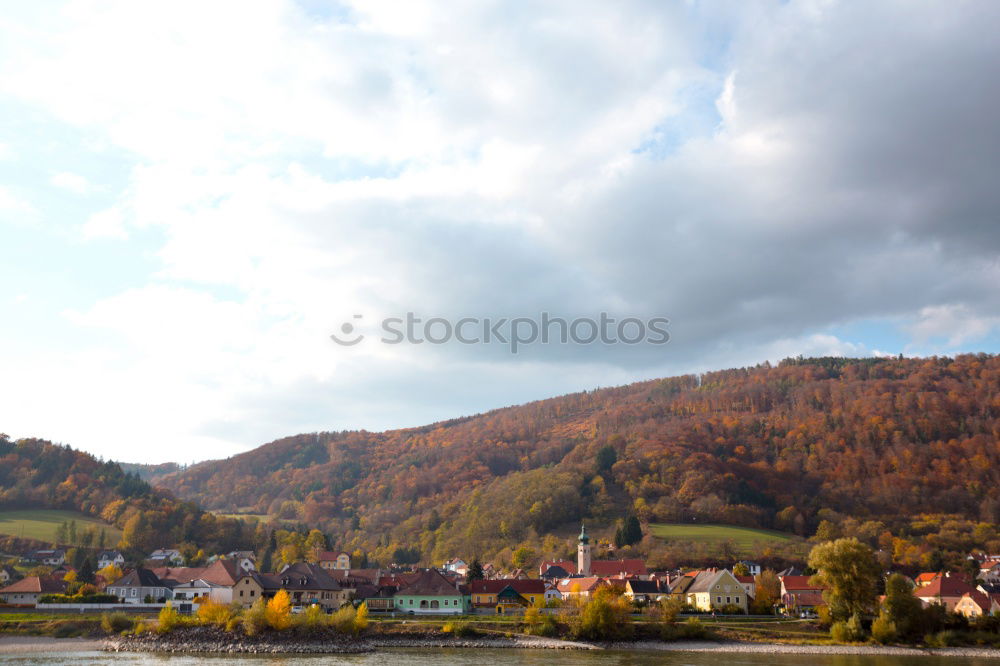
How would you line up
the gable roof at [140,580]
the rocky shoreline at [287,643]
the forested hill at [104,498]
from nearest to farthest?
the rocky shoreline at [287,643] → the gable roof at [140,580] → the forested hill at [104,498]

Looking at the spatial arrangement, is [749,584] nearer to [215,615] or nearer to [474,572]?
[474,572]

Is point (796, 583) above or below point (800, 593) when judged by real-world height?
above

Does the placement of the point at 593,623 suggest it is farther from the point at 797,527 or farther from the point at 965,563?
the point at 797,527

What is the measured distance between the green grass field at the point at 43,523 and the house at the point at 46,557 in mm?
6804

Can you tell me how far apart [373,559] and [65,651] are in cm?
7828

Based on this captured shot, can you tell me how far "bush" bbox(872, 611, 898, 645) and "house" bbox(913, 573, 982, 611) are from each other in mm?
17347

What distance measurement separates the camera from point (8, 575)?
7869cm

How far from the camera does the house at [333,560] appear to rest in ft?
331

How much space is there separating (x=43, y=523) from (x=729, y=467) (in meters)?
110

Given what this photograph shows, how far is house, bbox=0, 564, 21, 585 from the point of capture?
75750 millimetres

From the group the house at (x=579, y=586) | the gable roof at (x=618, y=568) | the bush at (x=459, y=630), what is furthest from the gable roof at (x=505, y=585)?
the gable roof at (x=618, y=568)

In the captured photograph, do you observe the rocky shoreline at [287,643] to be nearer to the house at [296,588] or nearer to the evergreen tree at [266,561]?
the house at [296,588]

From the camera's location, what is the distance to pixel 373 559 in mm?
125688

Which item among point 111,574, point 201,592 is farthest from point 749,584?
point 111,574
